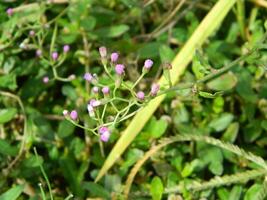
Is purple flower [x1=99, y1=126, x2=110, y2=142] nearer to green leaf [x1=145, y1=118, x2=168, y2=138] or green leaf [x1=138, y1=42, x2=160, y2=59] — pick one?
green leaf [x1=145, y1=118, x2=168, y2=138]

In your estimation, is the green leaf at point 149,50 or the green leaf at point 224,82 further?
the green leaf at point 149,50

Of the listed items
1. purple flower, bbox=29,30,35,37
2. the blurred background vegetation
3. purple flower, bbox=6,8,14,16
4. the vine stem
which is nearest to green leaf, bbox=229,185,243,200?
the blurred background vegetation

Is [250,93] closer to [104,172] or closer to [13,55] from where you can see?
[104,172]

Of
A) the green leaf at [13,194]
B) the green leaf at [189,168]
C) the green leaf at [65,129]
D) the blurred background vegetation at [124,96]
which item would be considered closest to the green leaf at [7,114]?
the blurred background vegetation at [124,96]

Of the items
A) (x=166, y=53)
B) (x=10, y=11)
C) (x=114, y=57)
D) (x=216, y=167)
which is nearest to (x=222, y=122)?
(x=216, y=167)

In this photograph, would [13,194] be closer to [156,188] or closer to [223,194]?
[156,188]

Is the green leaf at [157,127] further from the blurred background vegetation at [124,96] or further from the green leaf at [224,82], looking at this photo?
the green leaf at [224,82]
